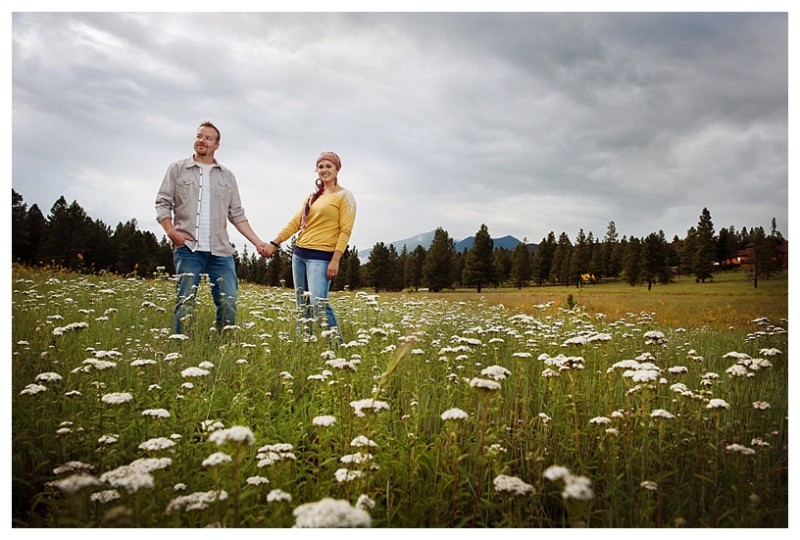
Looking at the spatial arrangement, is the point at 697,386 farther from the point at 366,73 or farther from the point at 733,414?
the point at 366,73

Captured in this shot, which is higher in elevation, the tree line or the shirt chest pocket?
the shirt chest pocket

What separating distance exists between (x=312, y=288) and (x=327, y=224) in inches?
30.7

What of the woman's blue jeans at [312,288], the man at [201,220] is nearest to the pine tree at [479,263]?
the woman's blue jeans at [312,288]

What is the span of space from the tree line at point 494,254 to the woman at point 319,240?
12.3 inches

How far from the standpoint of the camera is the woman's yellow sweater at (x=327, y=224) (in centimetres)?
507

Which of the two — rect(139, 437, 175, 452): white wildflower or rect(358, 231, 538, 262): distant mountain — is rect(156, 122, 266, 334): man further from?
rect(139, 437, 175, 452): white wildflower

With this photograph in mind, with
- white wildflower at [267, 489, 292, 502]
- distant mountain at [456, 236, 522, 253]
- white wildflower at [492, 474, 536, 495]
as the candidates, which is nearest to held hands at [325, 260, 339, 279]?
distant mountain at [456, 236, 522, 253]

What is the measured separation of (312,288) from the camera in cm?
534

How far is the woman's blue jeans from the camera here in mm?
5199

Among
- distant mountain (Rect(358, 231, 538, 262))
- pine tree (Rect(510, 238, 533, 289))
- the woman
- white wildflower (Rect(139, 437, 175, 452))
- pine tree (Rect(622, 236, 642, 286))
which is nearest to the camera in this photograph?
white wildflower (Rect(139, 437, 175, 452))

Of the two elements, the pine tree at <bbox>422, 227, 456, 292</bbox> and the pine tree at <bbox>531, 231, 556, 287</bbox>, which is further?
the pine tree at <bbox>422, 227, 456, 292</bbox>

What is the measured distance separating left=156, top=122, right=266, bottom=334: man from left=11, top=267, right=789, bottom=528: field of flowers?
0.75 meters

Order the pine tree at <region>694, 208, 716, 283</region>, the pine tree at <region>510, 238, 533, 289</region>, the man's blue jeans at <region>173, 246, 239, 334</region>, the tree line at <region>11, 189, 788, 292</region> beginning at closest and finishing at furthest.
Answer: the tree line at <region>11, 189, 788, 292</region>, the pine tree at <region>694, 208, 716, 283</region>, the man's blue jeans at <region>173, 246, 239, 334</region>, the pine tree at <region>510, 238, 533, 289</region>
